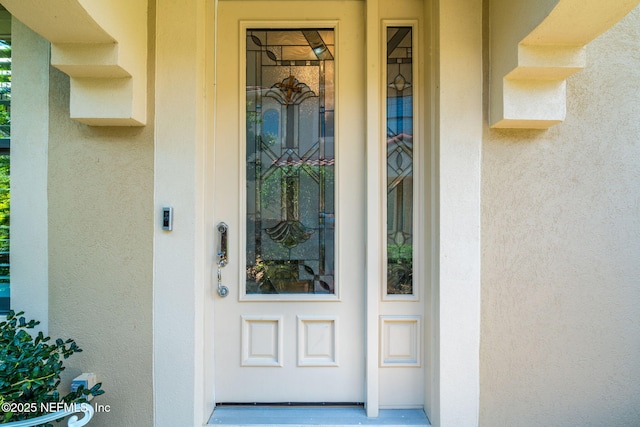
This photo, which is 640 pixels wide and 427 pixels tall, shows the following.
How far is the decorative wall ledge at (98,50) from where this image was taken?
1.38 m

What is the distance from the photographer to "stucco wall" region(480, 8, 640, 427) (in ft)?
5.89

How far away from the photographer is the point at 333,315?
202 centimetres

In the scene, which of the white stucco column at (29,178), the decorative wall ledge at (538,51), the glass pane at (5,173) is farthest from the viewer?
the glass pane at (5,173)

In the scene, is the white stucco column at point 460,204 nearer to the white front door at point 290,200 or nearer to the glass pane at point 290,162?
the white front door at point 290,200

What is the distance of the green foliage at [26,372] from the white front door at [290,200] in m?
0.74

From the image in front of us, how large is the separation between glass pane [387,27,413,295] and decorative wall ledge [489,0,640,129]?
1.46ft

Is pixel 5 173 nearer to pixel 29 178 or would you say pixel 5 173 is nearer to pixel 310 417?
pixel 29 178

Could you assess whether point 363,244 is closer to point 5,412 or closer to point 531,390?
point 531,390

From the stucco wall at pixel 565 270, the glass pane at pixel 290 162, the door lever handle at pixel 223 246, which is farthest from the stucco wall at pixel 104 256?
the stucco wall at pixel 565 270

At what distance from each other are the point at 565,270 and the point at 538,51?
108cm

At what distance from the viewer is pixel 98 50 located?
1.56 m

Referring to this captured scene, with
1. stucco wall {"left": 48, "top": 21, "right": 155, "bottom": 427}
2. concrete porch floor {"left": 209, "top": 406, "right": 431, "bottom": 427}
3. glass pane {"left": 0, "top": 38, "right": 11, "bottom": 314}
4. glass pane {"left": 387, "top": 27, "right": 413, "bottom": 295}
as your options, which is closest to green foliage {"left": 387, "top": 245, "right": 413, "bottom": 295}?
glass pane {"left": 387, "top": 27, "right": 413, "bottom": 295}

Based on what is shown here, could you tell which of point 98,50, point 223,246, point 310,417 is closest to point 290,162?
point 223,246

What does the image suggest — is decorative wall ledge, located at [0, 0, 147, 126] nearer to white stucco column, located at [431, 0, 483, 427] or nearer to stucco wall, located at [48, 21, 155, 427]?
stucco wall, located at [48, 21, 155, 427]
